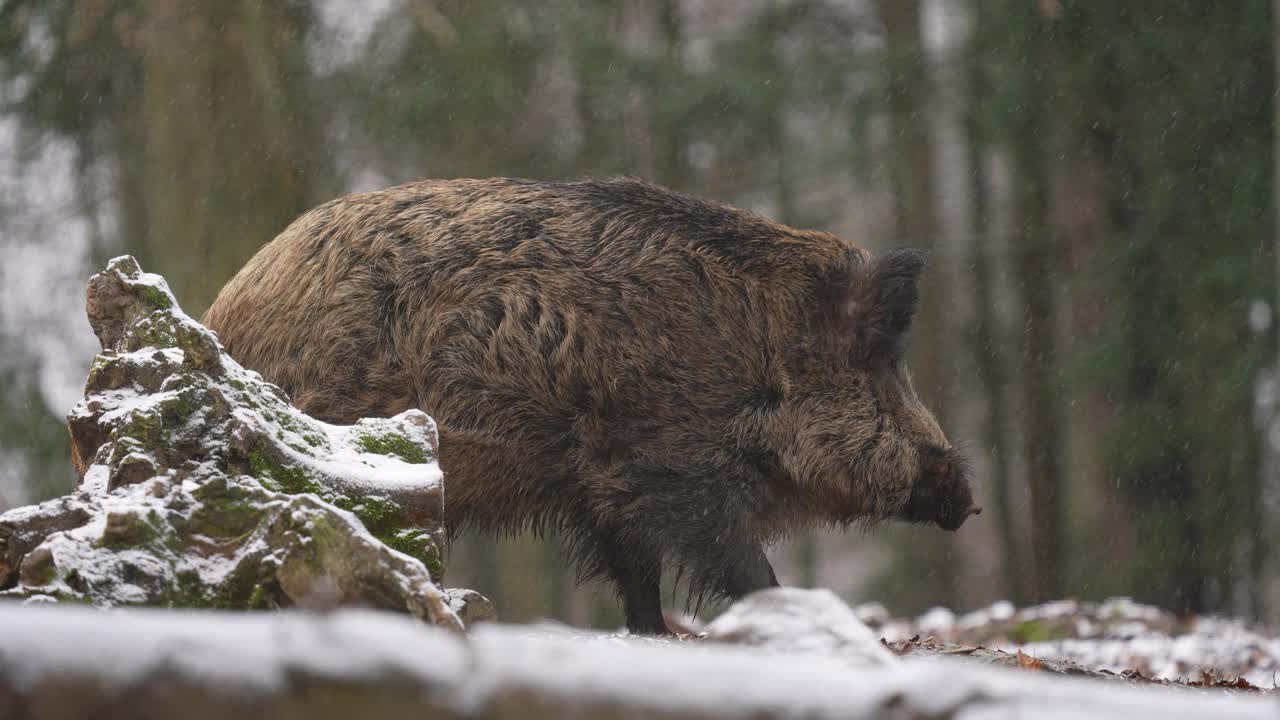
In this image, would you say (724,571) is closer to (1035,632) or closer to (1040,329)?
(1035,632)

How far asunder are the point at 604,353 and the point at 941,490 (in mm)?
1777

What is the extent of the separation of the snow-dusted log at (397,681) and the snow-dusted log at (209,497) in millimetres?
994

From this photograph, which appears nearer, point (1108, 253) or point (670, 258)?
point (670, 258)

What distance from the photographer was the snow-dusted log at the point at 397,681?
1.69 metres

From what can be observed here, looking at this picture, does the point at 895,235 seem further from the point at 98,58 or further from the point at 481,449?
the point at 481,449

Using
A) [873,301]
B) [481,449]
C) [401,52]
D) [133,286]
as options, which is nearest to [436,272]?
[481,449]

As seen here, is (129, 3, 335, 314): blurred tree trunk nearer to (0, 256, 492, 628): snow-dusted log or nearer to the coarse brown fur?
the coarse brown fur

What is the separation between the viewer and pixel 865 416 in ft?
17.9

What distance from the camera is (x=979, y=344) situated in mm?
12844

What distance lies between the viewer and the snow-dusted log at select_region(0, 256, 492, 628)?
9.55 feet

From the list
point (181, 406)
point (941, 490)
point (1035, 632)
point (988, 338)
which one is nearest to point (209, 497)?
point (181, 406)

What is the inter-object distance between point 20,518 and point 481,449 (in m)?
1.97

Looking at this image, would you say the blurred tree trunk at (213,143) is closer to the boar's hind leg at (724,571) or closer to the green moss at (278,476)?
the boar's hind leg at (724,571)

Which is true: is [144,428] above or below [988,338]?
below
